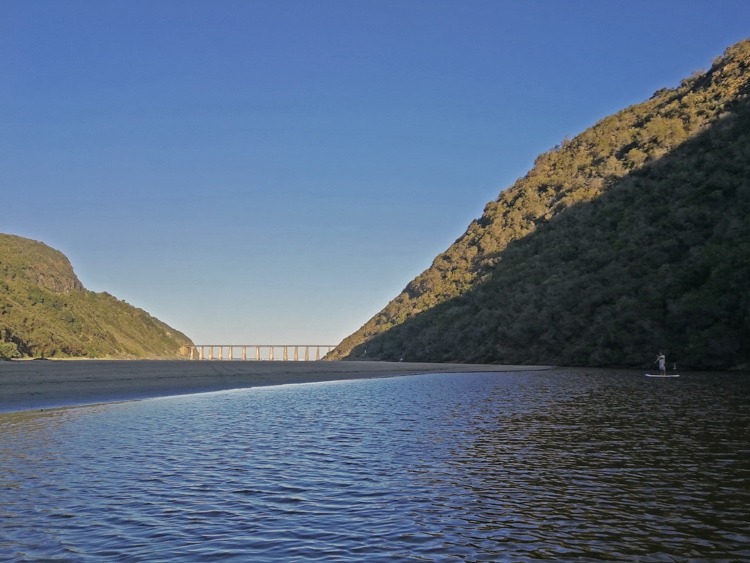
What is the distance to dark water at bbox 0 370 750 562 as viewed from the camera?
9.68 m

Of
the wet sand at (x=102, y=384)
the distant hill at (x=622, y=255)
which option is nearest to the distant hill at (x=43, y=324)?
the wet sand at (x=102, y=384)

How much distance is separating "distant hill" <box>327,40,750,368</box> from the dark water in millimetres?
42628

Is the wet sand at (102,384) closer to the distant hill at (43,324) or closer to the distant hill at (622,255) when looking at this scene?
the distant hill at (622,255)

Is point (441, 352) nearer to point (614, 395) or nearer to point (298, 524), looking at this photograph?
point (614, 395)

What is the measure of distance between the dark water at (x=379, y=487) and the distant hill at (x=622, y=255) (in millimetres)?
42628

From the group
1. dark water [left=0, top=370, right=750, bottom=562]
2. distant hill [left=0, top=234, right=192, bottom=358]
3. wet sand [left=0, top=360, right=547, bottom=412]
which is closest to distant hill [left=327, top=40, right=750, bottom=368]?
wet sand [left=0, top=360, right=547, bottom=412]

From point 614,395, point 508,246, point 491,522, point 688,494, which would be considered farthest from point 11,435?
point 508,246

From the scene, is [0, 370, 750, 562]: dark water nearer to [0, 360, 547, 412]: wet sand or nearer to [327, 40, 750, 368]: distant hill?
[0, 360, 547, 412]: wet sand

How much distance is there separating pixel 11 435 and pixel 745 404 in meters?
30.4

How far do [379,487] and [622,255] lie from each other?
260 feet

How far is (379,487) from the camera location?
1387 centimetres

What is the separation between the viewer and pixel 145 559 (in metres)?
9.07

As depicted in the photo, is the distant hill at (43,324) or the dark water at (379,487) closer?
the dark water at (379,487)

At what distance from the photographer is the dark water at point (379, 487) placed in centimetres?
968
